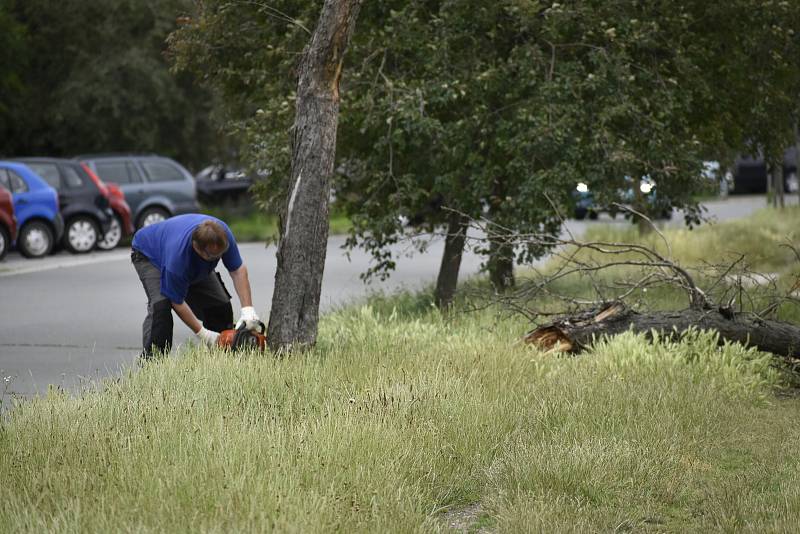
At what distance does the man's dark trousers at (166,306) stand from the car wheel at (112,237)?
14.1 metres

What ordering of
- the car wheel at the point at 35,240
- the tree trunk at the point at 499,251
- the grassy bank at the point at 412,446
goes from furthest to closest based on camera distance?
the car wheel at the point at 35,240
the tree trunk at the point at 499,251
the grassy bank at the point at 412,446

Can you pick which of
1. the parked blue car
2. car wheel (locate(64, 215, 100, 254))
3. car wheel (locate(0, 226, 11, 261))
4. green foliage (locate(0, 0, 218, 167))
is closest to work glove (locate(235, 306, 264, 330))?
car wheel (locate(0, 226, 11, 261))

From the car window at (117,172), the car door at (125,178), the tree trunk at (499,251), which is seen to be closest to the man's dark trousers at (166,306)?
the tree trunk at (499,251)

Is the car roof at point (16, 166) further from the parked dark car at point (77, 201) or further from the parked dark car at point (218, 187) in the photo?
the parked dark car at point (218, 187)

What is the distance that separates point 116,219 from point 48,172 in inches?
61.2

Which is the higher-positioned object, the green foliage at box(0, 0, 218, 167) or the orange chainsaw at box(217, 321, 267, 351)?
the green foliage at box(0, 0, 218, 167)

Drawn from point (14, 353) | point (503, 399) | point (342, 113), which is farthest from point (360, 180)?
point (503, 399)

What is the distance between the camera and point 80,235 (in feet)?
74.7

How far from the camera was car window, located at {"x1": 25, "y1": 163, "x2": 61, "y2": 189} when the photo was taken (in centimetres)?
2239

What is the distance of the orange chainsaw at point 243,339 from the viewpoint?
9.10 m

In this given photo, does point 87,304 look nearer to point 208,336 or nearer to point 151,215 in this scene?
point 208,336

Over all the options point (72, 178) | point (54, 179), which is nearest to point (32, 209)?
point (54, 179)

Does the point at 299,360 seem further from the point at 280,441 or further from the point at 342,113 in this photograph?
the point at 342,113

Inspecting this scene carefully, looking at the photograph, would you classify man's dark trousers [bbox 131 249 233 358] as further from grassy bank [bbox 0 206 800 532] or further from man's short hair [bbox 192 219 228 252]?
man's short hair [bbox 192 219 228 252]
